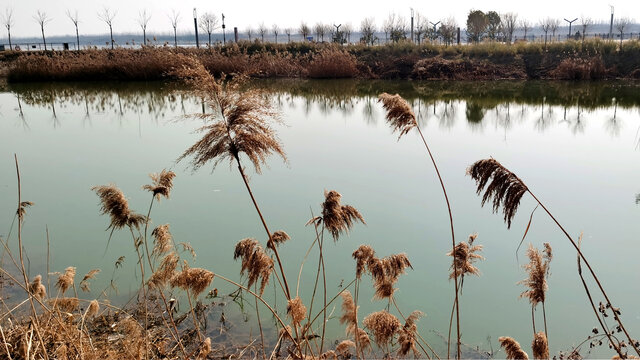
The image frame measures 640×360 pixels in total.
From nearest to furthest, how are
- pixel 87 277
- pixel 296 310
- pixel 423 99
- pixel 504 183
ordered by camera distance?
1. pixel 504 183
2. pixel 296 310
3. pixel 87 277
4. pixel 423 99

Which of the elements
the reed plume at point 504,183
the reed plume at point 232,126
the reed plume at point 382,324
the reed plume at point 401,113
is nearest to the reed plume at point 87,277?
the reed plume at point 232,126

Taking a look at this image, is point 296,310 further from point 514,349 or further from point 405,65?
point 405,65

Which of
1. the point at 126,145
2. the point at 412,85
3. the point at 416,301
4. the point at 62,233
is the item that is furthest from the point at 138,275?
the point at 412,85

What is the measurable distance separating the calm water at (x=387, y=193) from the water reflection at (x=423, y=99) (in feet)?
0.42

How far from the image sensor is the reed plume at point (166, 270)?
2400 millimetres

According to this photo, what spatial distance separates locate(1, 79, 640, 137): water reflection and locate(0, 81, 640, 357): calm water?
0.13m

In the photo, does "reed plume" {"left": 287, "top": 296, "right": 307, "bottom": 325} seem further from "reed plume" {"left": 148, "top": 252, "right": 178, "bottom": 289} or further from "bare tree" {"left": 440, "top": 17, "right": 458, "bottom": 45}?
"bare tree" {"left": 440, "top": 17, "right": 458, "bottom": 45}

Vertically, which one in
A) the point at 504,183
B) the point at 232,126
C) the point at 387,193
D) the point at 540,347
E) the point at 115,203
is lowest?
the point at 387,193

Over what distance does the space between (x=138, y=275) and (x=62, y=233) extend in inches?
58.9

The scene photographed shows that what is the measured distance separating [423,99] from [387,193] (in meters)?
8.57

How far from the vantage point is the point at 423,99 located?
14.4 metres

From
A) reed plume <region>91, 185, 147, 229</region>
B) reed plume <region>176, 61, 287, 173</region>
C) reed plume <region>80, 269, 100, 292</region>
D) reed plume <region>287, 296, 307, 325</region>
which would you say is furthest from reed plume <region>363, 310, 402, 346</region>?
reed plume <region>80, 269, 100, 292</region>

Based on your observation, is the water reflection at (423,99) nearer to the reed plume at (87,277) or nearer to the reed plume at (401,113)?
the reed plume at (87,277)

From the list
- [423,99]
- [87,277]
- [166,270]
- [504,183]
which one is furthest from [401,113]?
[423,99]
